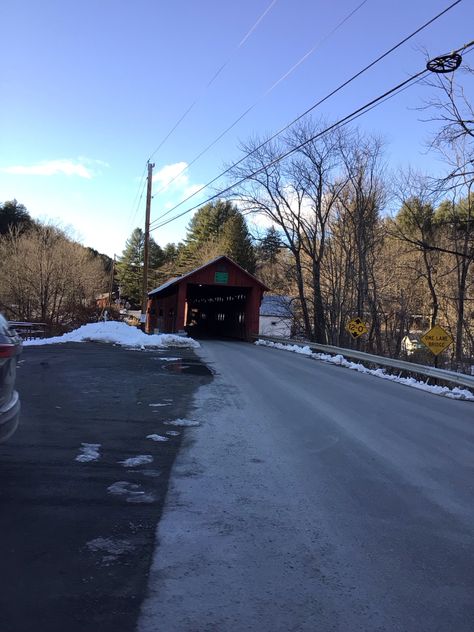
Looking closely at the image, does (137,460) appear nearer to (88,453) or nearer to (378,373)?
(88,453)

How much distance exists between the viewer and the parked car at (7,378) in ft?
14.3

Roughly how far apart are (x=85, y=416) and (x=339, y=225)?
99.5ft

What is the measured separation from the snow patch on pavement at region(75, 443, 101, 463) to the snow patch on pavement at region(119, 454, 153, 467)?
33 cm

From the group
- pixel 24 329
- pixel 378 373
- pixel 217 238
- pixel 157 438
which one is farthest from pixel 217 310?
pixel 157 438

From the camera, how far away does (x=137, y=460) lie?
599cm

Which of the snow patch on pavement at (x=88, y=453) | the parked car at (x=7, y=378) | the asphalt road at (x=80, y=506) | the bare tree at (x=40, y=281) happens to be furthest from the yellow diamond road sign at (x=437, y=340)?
the bare tree at (x=40, y=281)

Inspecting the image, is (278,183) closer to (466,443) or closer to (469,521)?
(466,443)

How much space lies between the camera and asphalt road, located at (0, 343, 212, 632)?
307cm

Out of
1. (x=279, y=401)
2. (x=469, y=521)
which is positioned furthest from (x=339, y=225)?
(x=469, y=521)

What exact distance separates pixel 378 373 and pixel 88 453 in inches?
498

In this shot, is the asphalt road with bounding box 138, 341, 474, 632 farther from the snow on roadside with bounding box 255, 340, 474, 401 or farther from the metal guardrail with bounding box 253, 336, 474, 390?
the metal guardrail with bounding box 253, 336, 474, 390

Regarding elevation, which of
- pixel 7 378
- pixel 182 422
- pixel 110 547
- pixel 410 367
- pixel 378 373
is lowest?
pixel 110 547

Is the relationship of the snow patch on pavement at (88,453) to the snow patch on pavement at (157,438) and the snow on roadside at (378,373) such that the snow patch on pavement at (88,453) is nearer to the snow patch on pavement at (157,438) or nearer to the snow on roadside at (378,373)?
the snow patch on pavement at (157,438)

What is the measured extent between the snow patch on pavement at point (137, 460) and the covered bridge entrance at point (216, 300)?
30658 millimetres
